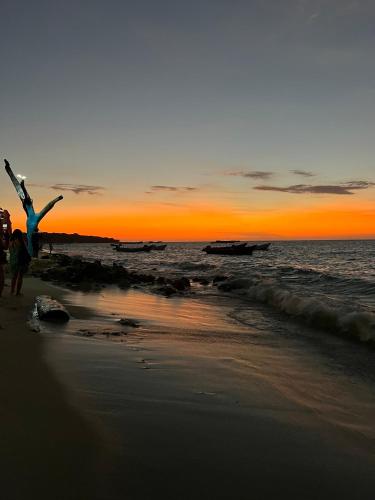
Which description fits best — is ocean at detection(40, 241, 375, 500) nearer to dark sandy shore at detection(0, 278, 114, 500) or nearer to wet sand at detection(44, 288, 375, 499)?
wet sand at detection(44, 288, 375, 499)

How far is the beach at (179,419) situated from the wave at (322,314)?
66.8 inches

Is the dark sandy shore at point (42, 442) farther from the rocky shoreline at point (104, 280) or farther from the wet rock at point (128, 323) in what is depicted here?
the rocky shoreline at point (104, 280)

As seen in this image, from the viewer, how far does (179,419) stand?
11.8ft

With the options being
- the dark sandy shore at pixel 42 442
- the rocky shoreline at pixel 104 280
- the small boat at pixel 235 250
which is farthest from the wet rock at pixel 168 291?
the small boat at pixel 235 250

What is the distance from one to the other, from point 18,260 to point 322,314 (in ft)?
30.6

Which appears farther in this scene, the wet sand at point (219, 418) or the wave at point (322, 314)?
the wave at point (322, 314)

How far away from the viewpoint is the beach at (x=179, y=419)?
8.46ft

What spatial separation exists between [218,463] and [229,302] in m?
12.4

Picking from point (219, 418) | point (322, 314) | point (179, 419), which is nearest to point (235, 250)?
point (322, 314)

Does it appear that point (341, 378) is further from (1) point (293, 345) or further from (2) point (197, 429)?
(2) point (197, 429)

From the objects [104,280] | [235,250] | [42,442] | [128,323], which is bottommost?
[104,280]

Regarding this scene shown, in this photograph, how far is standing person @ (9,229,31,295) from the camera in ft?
40.8

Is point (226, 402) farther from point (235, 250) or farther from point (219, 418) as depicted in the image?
point (235, 250)

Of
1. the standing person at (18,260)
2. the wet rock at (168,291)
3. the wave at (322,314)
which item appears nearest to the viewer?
the wave at (322,314)
